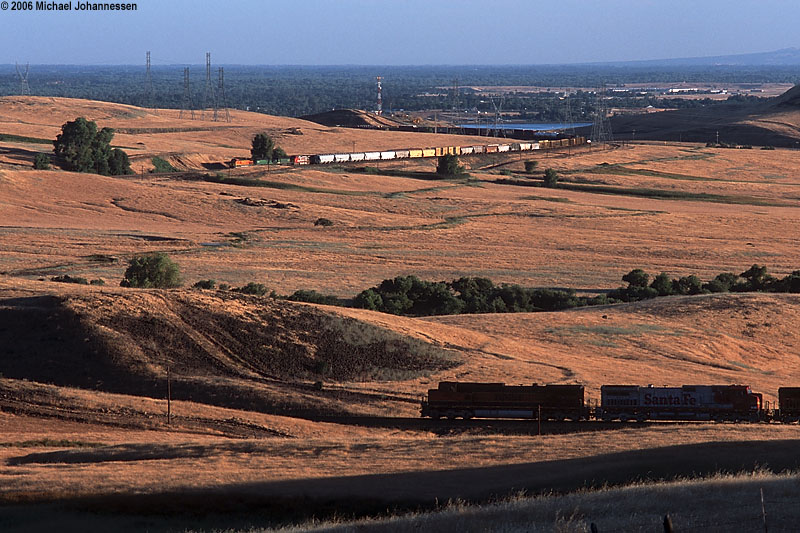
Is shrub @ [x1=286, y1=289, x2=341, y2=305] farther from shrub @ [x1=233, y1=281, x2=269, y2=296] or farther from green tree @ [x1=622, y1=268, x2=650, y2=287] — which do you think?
green tree @ [x1=622, y1=268, x2=650, y2=287]

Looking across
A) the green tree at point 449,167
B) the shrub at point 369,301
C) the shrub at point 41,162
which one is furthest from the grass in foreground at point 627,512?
the green tree at point 449,167

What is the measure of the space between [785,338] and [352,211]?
61.8 metres

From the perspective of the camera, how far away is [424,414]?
3934 centimetres

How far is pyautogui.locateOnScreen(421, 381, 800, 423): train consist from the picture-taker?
126ft

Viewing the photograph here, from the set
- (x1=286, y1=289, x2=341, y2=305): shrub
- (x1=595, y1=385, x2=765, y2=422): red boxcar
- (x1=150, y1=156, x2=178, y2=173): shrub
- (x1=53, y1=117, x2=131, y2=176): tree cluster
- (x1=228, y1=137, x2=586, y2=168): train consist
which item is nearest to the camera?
(x1=595, y1=385, x2=765, y2=422): red boxcar

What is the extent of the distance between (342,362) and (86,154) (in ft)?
319

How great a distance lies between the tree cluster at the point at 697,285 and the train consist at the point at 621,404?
95.4ft

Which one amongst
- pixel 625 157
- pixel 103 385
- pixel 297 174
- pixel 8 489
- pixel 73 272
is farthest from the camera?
pixel 625 157

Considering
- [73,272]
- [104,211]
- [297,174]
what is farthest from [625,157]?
[73,272]

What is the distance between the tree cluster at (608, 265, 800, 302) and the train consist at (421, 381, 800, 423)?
2909cm

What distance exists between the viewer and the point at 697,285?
7106cm

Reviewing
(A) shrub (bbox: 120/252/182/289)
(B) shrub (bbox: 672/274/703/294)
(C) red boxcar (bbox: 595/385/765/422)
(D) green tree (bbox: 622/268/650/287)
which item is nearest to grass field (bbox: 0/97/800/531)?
(C) red boxcar (bbox: 595/385/765/422)

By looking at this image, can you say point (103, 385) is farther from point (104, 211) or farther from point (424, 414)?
point (104, 211)

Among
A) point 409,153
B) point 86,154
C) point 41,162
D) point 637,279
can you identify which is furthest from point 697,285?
point 409,153
